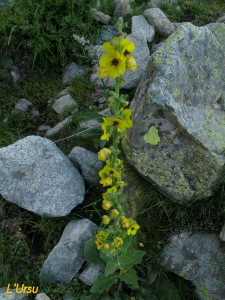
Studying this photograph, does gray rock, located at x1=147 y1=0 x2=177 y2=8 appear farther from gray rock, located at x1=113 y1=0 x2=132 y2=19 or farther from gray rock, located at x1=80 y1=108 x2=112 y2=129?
gray rock, located at x1=80 y1=108 x2=112 y2=129

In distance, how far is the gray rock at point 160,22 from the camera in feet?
19.6

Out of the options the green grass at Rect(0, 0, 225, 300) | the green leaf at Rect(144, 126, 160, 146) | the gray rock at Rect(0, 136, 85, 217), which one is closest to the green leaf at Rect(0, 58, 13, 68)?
the green grass at Rect(0, 0, 225, 300)

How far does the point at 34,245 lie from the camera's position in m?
4.31

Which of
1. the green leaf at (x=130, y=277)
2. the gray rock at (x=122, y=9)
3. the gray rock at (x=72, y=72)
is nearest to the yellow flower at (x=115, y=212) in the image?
the green leaf at (x=130, y=277)

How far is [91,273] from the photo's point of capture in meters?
3.86

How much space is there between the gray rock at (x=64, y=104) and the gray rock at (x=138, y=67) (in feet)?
1.48

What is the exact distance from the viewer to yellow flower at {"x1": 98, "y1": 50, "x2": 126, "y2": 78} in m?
2.39

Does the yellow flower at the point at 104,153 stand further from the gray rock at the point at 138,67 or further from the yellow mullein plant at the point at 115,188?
the gray rock at the point at 138,67

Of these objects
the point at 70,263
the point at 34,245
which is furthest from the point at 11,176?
the point at 70,263

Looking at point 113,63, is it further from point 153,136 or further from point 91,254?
point 91,254

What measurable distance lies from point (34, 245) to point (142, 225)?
1.25 m

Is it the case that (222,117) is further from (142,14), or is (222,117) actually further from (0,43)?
(0,43)

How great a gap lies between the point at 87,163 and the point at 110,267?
1.51m

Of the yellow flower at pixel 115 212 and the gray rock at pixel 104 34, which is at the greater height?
the yellow flower at pixel 115 212
